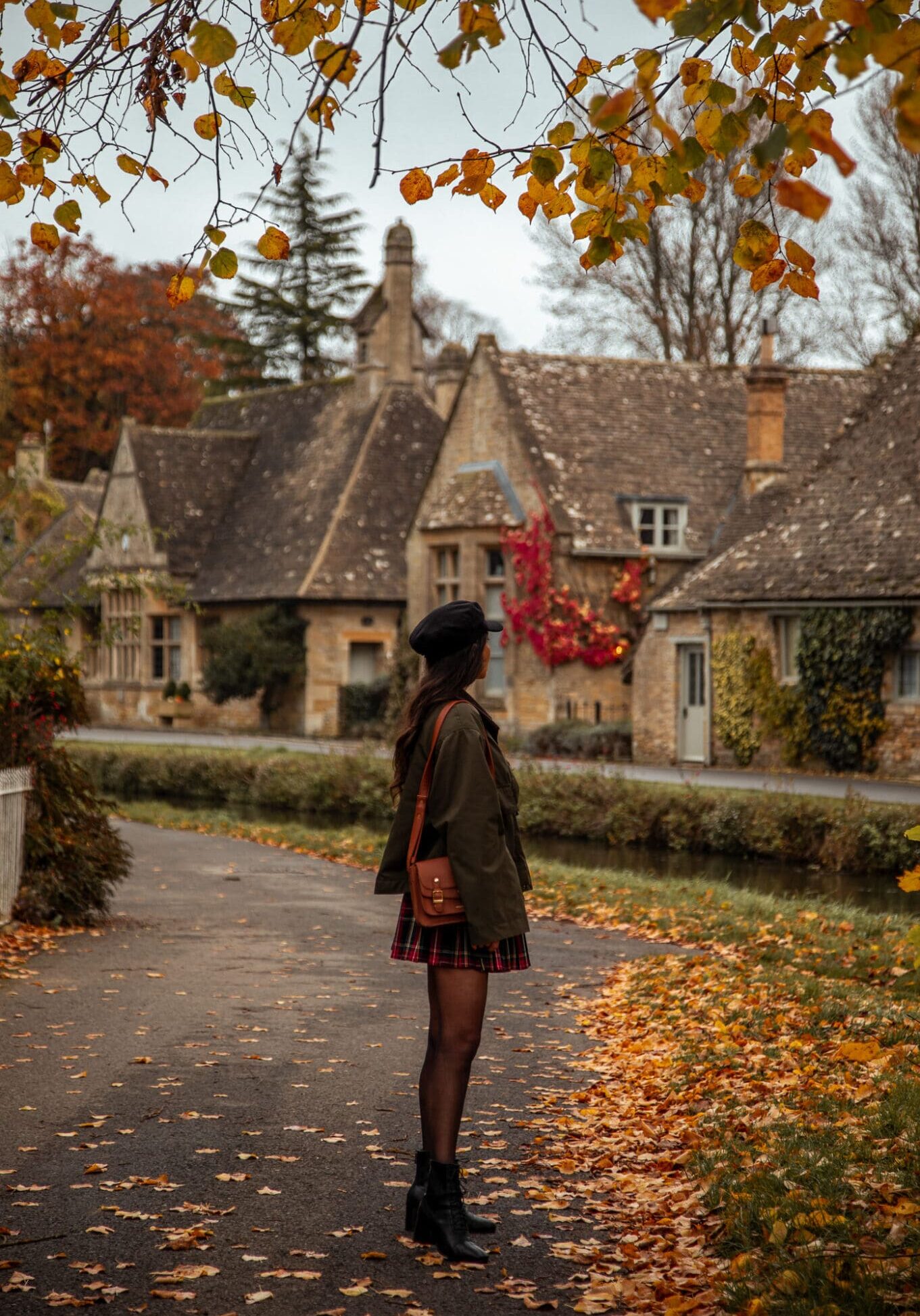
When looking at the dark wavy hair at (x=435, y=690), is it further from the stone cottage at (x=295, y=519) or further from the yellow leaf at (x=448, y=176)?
the stone cottage at (x=295, y=519)

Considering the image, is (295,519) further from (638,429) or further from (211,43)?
(211,43)

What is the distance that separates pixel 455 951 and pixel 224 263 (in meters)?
2.71

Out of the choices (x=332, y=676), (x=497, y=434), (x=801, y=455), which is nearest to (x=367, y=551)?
(x=332, y=676)

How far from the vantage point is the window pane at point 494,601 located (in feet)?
119

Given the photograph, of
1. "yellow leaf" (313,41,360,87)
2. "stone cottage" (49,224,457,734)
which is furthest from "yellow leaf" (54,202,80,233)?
"stone cottage" (49,224,457,734)

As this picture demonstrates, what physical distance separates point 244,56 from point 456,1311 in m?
4.75

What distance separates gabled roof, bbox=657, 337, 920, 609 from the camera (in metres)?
26.8

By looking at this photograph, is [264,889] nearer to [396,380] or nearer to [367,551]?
[367,551]

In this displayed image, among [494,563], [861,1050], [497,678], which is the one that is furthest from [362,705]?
[861,1050]

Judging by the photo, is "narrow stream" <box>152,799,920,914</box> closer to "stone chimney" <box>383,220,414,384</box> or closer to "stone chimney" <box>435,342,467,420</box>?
"stone chimney" <box>435,342,467,420</box>

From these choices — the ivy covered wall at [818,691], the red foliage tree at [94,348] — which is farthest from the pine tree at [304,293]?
the ivy covered wall at [818,691]

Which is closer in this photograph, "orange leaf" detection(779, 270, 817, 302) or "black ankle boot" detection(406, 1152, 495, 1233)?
"black ankle boot" detection(406, 1152, 495, 1233)

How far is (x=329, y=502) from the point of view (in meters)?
43.2

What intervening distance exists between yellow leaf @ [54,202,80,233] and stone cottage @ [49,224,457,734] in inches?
1341
